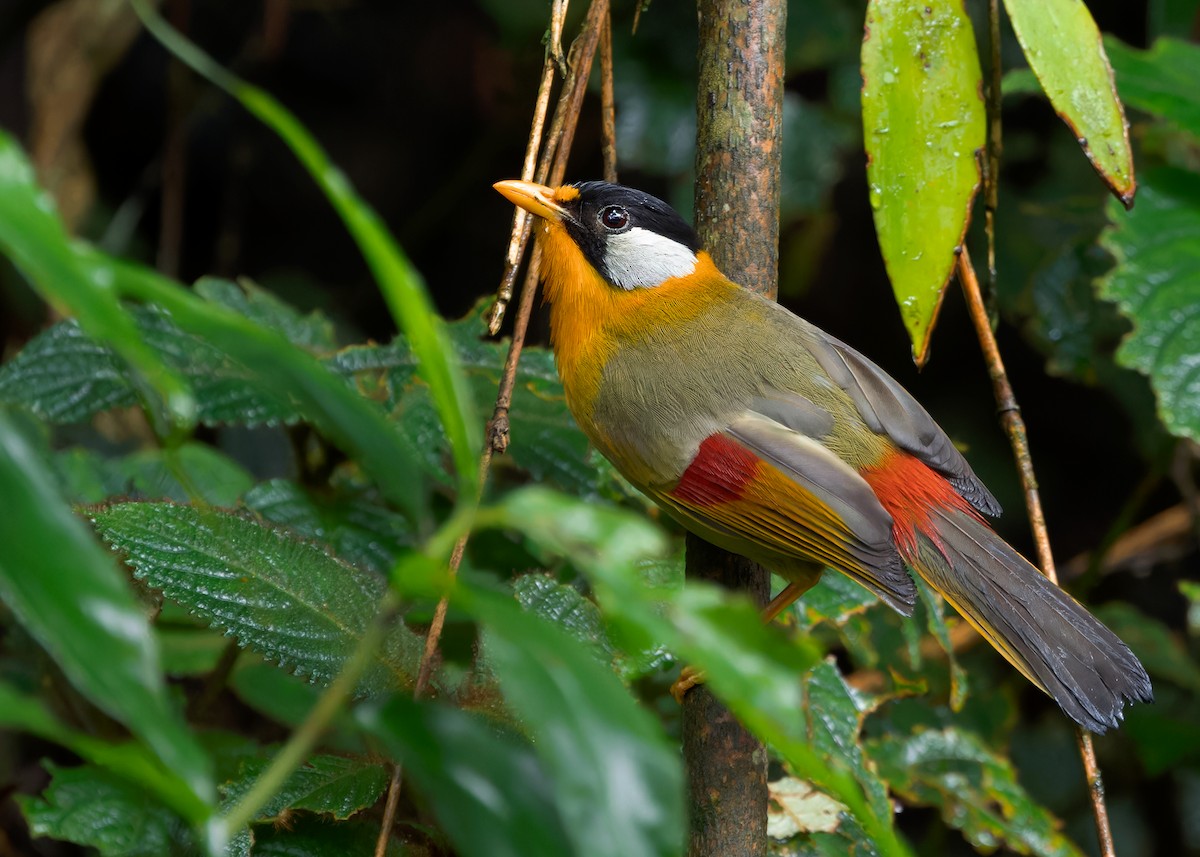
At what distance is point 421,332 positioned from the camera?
61 cm

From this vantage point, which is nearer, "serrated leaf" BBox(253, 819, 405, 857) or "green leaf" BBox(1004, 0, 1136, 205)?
"serrated leaf" BBox(253, 819, 405, 857)

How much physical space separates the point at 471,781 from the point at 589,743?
98 mm

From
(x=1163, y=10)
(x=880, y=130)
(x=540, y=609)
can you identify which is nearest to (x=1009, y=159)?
(x=1163, y=10)

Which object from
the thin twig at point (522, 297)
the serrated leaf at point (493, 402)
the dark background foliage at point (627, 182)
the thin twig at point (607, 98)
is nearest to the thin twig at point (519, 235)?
the thin twig at point (522, 297)

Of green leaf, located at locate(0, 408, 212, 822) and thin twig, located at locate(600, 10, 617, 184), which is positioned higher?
thin twig, located at locate(600, 10, 617, 184)

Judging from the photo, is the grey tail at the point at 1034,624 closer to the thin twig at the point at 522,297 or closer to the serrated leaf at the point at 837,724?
the serrated leaf at the point at 837,724

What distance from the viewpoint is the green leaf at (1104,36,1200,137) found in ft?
7.18

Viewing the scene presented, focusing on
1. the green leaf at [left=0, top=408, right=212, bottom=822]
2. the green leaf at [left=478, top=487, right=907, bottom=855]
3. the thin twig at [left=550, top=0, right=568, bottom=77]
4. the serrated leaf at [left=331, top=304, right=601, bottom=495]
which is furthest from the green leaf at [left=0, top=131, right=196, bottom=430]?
the serrated leaf at [left=331, top=304, right=601, bottom=495]

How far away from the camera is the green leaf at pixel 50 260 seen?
557 millimetres

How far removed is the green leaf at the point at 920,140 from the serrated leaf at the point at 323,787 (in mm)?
769

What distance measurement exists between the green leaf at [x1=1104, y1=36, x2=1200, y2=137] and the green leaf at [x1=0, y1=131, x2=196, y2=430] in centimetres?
206

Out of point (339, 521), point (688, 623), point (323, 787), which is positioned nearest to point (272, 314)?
point (339, 521)

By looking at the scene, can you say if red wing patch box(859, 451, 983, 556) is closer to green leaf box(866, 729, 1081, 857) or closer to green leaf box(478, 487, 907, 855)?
green leaf box(866, 729, 1081, 857)

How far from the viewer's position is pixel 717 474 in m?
1.58
